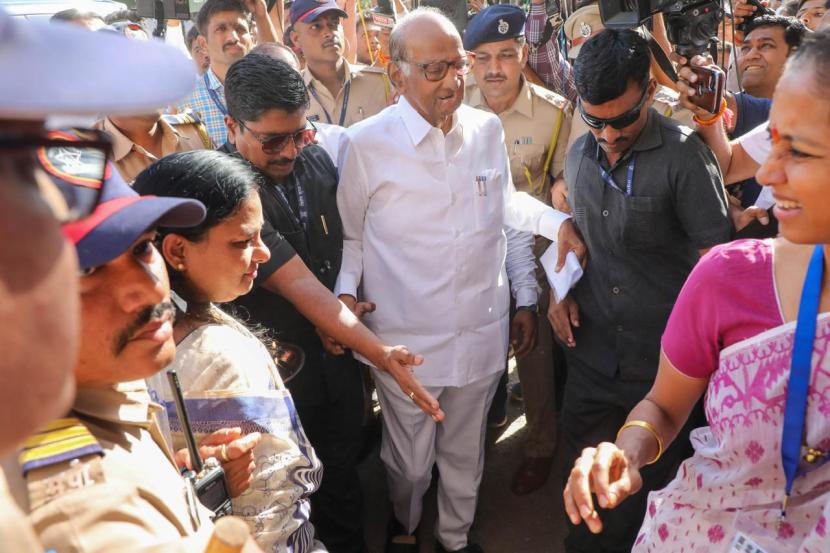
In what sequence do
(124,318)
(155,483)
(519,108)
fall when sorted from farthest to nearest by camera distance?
(519,108) < (124,318) < (155,483)

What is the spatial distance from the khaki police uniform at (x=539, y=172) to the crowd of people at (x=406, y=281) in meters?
0.02

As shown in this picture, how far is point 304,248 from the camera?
287cm

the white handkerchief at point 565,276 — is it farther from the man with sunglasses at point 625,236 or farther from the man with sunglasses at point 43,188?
the man with sunglasses at point 43,188

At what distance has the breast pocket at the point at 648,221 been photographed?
2.70 m

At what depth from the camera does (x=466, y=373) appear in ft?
10.3

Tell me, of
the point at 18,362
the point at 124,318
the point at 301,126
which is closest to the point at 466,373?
the point at 301,126

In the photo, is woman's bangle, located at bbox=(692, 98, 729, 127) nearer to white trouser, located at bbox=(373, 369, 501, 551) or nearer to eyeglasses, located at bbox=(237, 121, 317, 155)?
white trouser, located at bbox=(373, 369, 501, 551)

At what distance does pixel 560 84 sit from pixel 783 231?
148 inches

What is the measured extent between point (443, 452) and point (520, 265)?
903mm

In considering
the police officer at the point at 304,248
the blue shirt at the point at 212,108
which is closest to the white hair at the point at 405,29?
the police officer at the point at 304,248

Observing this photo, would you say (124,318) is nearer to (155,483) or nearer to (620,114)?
(155,483)

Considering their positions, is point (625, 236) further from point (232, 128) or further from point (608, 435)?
point (232, 128)

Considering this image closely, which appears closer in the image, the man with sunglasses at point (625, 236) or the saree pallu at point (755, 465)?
the saree pallu at point (755, 465)

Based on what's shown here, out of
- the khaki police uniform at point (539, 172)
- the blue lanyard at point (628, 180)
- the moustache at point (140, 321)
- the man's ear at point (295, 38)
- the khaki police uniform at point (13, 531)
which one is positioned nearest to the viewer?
the khaki police uniform at point (13, 531)
